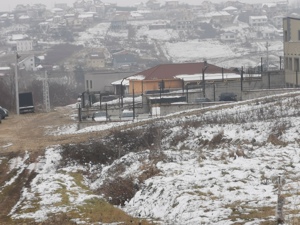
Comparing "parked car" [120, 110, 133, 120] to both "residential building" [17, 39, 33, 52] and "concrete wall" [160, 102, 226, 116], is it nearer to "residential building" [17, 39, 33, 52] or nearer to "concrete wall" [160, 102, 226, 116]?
"concrete wall" [160, 102, 226, 116]

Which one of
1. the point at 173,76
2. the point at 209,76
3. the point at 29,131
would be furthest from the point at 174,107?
the point at 173,76

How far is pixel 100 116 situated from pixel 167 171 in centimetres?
1600

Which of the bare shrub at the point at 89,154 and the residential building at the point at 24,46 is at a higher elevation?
the residential building at the point at 24,46

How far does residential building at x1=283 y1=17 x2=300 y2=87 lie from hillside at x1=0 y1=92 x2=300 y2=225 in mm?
16472

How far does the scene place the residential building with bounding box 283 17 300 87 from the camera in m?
42.7

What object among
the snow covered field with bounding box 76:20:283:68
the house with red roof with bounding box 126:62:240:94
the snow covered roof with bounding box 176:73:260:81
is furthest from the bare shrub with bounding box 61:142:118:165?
the snow covered field with bounding box 76:20:283:68

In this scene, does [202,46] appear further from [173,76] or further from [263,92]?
[263,92]

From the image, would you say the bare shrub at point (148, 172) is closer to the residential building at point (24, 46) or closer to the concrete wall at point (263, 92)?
the concrete wall at point (263, 92)

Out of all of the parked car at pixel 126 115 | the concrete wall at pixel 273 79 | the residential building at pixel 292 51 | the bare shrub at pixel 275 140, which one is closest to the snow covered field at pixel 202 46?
the residential building at pixel 292 51

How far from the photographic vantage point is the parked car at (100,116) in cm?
3062

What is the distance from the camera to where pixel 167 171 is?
16391 mm

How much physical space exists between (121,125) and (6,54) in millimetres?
142360

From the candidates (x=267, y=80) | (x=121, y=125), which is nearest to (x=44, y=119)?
(x=121, y=125)

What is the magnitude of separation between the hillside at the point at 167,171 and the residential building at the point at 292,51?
16.5m
